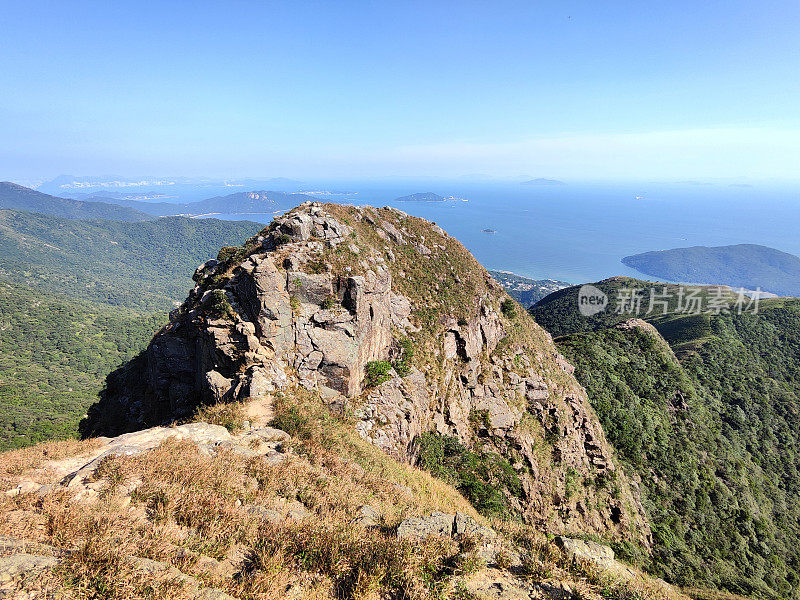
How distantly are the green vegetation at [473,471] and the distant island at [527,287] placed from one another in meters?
136

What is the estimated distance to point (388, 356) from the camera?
72.7ft

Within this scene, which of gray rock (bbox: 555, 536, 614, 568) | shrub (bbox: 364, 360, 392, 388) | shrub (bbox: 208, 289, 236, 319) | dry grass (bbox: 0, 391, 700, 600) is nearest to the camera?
dry grass (bbox: 0, 391, 700, 600)

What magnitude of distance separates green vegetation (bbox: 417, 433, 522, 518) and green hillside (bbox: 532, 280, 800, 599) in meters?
11.0

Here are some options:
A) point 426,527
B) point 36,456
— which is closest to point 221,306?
point 36,456

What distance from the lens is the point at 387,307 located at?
23.0 metres

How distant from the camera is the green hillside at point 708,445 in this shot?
93.9 feet

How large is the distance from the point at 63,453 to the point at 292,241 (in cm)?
1400

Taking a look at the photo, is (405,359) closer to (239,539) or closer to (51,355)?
(239,539)

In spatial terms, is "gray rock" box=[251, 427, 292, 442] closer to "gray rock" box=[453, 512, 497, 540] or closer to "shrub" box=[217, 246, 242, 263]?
"gray rock" box=[453, 512, 497, 540]

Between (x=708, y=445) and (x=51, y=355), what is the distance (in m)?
136

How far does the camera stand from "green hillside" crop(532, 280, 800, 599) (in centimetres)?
2862

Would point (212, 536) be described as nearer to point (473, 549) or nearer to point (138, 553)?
point (138, 553)

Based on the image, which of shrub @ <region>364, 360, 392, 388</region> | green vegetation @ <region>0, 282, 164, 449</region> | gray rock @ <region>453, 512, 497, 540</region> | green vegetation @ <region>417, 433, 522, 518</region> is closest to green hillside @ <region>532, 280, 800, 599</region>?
green vegetation @ <region>417, 433, 522, 518</region>

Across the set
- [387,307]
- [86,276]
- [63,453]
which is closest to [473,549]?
[63,453]
